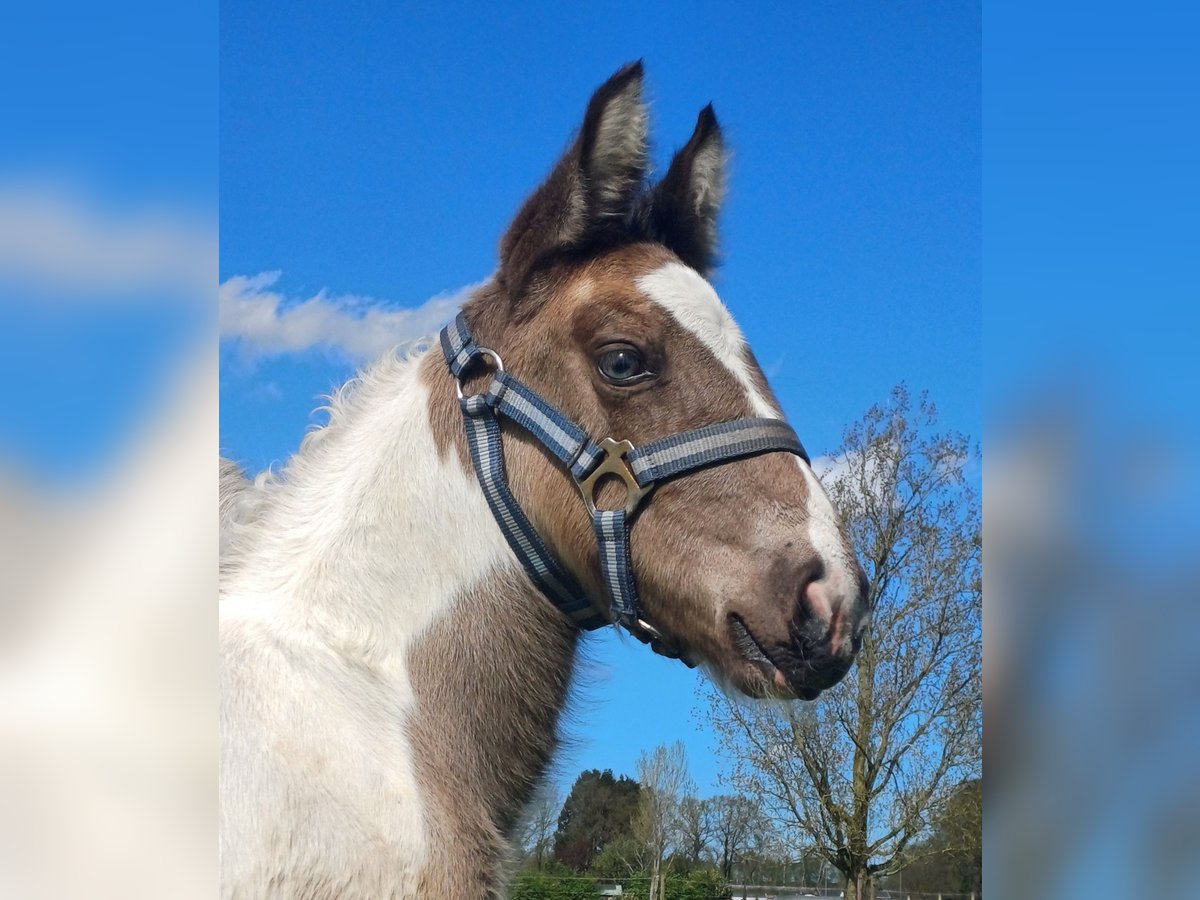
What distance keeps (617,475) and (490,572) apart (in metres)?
0.30

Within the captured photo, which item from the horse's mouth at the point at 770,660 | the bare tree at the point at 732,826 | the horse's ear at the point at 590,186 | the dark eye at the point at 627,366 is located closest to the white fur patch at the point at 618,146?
the horse's ear at the point at 590,186

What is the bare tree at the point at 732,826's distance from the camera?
8.04 metres

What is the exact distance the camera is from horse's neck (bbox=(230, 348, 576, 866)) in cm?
185

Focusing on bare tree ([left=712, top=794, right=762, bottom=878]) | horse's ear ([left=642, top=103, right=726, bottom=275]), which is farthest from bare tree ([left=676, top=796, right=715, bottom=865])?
horse's ear ([left=642, top=103, right=726, bottom=275])

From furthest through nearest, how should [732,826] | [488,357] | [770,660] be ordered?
[732,826]
[488,357]
[770,660]

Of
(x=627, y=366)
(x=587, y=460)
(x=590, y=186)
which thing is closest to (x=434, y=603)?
(x=587, y=460)

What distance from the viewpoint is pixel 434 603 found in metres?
1.91

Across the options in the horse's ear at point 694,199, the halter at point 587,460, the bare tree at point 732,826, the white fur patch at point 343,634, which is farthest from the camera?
the bare tree at point 732,826
